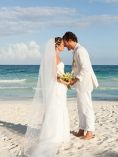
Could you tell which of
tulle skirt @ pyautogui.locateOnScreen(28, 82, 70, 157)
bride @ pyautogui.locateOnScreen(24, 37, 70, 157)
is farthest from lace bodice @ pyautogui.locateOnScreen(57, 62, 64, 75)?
tulle skirt @ pyautogui.locateOnScreen(28, 82, 70, 157)

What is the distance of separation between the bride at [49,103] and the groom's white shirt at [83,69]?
1.00 ft

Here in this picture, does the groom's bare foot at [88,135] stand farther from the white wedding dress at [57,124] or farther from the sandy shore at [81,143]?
the white wedding dress at [57,124]

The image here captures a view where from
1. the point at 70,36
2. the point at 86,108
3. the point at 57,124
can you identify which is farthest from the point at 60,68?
the point at 57,124

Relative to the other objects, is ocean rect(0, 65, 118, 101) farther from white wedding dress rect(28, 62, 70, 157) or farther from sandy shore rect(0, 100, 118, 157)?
white wedding dress rect(28, 62, 70, 157)

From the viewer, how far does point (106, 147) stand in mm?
8766

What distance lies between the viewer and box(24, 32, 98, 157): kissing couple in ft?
29.6

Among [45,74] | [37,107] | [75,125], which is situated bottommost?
[75,125]

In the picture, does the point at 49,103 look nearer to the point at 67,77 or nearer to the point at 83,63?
the point at 67,77

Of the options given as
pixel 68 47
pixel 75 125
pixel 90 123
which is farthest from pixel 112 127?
pixel 68 47

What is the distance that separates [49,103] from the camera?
359 inches

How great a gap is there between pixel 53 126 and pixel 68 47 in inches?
64.8

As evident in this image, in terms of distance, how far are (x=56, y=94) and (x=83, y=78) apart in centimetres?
64

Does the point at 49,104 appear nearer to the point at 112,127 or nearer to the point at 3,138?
the point at 3,138

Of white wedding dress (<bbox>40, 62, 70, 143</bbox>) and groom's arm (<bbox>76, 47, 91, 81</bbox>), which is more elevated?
groom's arm (<bbox>76, 47, 91, 81</bbox>)
